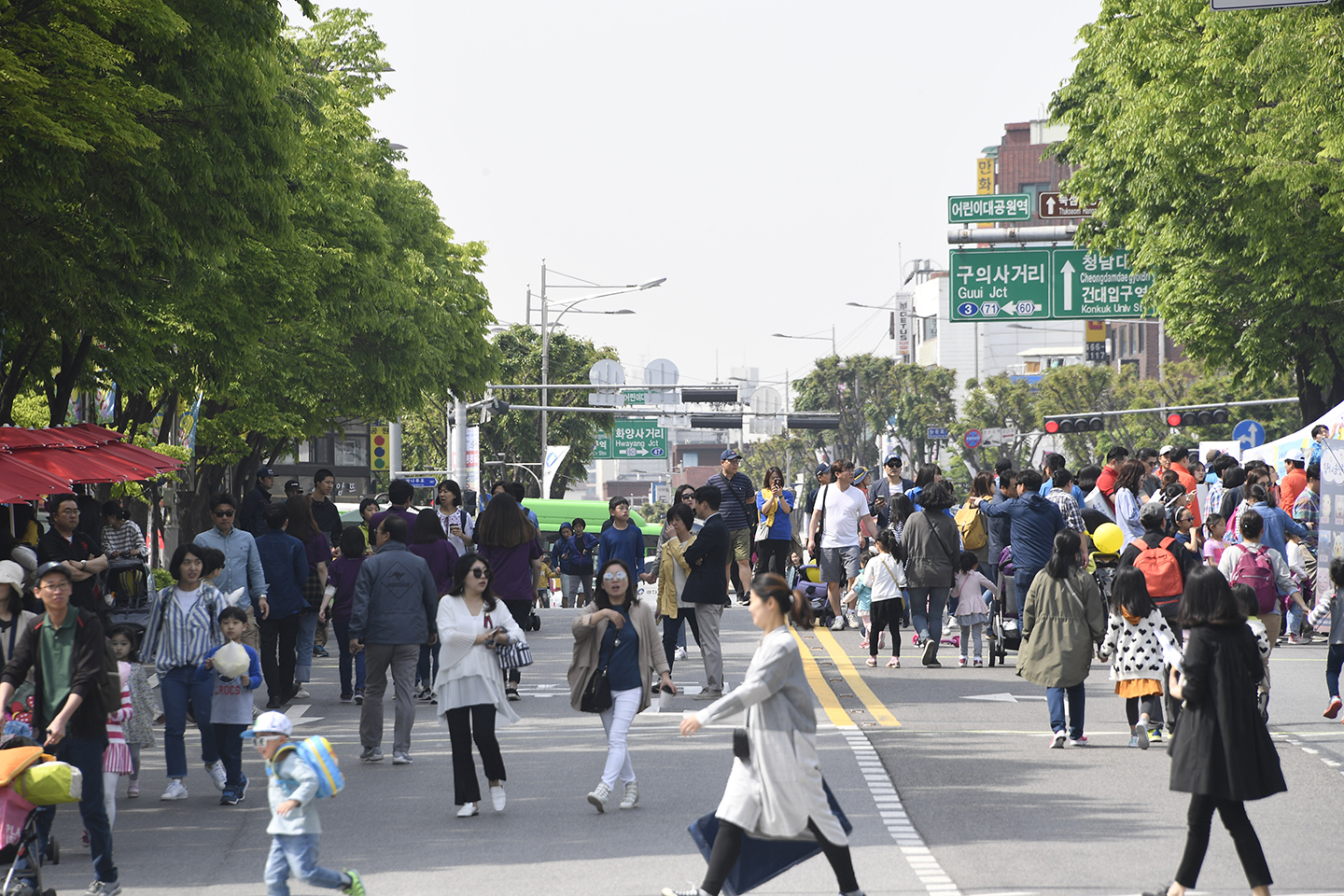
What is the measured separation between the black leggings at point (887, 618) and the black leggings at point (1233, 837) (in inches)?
337

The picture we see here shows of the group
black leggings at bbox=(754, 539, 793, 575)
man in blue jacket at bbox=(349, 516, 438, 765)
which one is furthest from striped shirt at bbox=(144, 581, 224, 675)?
black leggings at bbox=(754, 539, 793, 575)

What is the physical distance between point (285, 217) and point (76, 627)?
9209mm

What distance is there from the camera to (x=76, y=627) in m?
7.95

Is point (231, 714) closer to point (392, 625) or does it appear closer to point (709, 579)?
point (392, 625)

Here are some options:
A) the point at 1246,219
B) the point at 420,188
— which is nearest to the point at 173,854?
the point at 1246,219

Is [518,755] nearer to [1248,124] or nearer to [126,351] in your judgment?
[126,351]

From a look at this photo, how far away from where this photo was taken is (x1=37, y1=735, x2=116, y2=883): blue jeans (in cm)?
744

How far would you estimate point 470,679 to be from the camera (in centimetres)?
930

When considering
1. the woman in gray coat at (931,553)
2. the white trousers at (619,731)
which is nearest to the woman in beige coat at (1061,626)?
the white trousers at (619,731)

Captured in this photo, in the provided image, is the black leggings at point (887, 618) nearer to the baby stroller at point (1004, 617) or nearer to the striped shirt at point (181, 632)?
the baby stroller at point (1004, 617)

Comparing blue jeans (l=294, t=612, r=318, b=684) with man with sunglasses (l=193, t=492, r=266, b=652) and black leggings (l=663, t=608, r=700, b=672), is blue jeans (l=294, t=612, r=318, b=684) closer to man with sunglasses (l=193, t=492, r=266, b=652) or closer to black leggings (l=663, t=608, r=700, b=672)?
man with sunglasses (l=193, t=492, r=266, b=652)

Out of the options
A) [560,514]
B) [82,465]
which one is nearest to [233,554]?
[82,465]

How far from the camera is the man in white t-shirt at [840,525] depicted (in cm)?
1809

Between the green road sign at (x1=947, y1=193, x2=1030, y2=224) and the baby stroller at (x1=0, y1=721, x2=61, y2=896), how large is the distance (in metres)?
26.1
